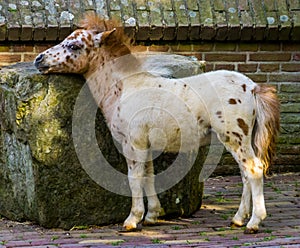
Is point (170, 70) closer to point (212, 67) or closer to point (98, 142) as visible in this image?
point (98, 142)

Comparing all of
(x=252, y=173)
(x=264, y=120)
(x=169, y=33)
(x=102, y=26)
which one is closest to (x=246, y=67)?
(x=169, y=33)

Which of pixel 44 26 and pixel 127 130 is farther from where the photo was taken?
pixel 44 26

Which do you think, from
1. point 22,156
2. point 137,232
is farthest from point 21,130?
point 137,232

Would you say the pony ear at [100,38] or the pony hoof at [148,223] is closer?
the pony ear at [100,38]

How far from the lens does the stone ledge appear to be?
9.27 metres

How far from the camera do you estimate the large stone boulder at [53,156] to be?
23.2ft

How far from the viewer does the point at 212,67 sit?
9.80 meters

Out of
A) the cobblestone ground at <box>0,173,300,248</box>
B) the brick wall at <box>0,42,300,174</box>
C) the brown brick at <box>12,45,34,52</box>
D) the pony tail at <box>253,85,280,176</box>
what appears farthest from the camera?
the brick wall at <box>0,42,300,174</box>

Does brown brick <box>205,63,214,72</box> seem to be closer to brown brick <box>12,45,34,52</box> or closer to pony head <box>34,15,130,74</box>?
brown brick <box>12,45,34,52</box>

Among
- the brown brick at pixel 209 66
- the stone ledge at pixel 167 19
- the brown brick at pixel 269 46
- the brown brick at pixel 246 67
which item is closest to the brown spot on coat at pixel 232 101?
the stone ledge at pixel 167 19

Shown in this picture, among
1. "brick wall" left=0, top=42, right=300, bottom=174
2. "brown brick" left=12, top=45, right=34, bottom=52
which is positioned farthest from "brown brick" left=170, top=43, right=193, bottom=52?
"brown brick" left=12, top=45, right=34, bottom=52

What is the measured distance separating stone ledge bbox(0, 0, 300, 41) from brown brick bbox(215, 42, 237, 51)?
0.11 m

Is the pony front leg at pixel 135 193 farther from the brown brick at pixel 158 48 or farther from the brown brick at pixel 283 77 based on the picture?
the brown brick at pixel 283 77

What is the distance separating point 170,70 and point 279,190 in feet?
7.76
